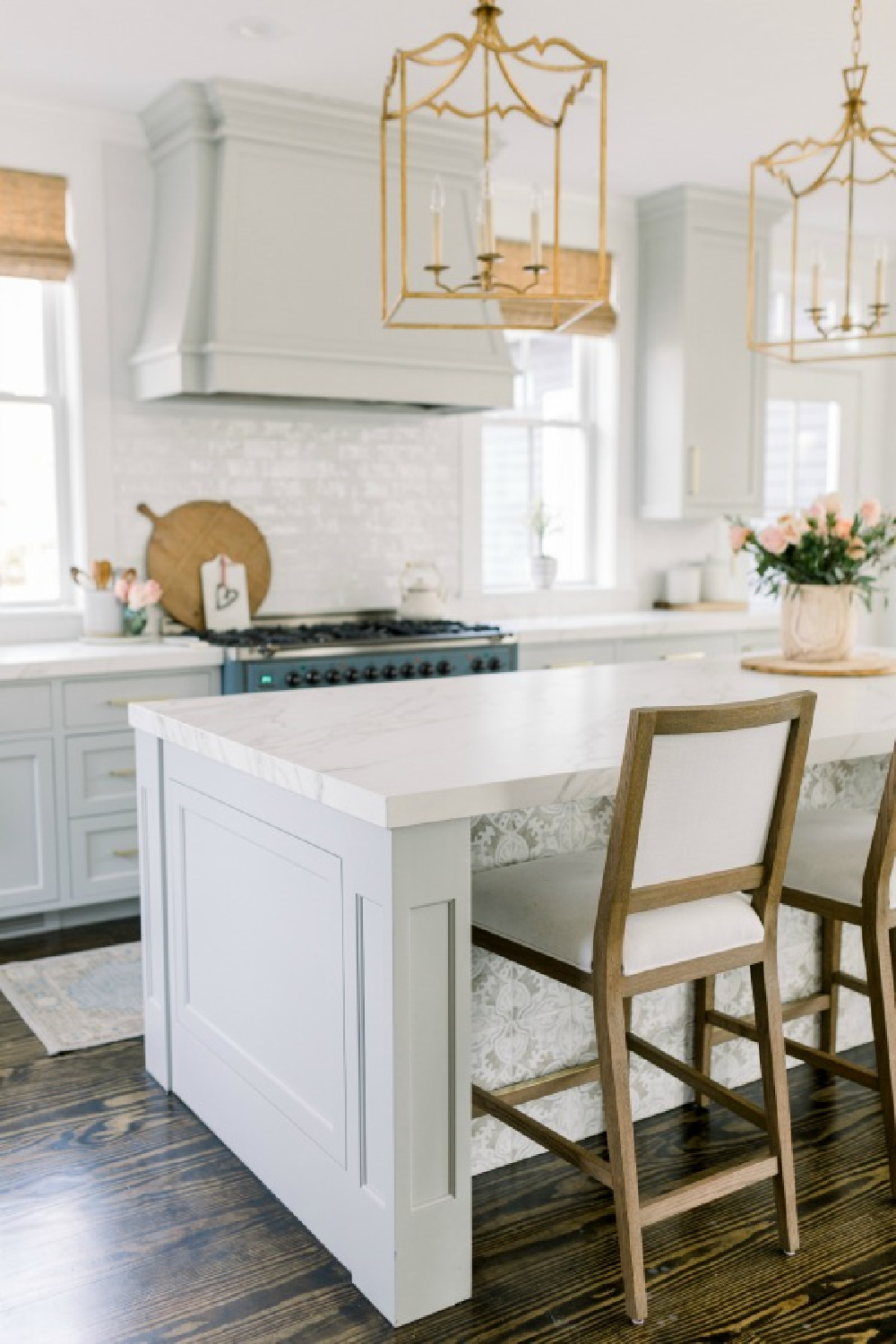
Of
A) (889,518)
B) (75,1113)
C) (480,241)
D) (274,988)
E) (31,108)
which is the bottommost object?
(75,1113)

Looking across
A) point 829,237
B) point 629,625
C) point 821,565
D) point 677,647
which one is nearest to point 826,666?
point 821,565

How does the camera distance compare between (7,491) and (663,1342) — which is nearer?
(663,1342)

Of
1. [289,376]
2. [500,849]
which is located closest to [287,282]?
[289,376]

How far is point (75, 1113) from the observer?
9.52 ft

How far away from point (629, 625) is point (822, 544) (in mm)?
2147

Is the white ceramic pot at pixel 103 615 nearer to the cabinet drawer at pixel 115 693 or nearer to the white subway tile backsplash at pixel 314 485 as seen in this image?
the white subway tile backsplash at pixel 314 485

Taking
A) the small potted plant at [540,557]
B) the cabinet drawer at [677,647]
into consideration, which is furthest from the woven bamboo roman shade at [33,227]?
the cabinet drawer at [677,647]

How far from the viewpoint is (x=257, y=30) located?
3.94m

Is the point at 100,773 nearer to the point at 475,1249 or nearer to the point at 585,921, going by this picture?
the point at 475,1249

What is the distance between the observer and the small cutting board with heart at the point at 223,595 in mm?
4949

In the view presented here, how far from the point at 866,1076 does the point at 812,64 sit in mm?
3435

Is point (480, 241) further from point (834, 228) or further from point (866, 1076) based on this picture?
point (834, 228)

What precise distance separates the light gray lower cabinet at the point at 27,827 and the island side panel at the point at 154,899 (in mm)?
1252

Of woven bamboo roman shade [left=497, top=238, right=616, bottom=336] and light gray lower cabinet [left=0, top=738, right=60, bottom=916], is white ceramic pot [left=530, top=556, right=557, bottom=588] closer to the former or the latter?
woven bamboo roman shade [left=497, top=238, right=616, bottom=336]
